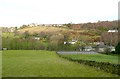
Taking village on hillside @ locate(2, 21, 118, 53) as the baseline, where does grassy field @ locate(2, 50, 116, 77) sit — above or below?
below

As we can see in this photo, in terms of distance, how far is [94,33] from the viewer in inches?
3588

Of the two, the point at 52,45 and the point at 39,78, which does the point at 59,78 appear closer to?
the point at 39,78

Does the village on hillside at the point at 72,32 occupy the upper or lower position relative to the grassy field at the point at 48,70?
upper

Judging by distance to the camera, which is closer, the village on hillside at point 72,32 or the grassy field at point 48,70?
the grassy field at point 48,70

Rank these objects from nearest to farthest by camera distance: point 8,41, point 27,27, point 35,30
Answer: point 8,41
point 35,30
point 27,27

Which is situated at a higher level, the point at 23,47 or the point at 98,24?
the point at 98,24

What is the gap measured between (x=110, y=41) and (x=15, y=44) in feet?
77.0

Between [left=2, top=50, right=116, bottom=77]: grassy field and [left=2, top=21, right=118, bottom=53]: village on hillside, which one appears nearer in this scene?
[left=2, top=50, right=116, bottom=77]: grassy field

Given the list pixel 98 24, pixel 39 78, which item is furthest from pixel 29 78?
pixel 98 24

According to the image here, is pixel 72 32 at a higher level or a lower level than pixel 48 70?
higher

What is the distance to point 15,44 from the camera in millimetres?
59344

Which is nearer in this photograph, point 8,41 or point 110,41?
point 8,41

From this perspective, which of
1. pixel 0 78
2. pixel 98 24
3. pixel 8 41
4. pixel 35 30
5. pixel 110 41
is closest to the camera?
pixel 0 78

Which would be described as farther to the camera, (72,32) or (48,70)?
(72,32)
